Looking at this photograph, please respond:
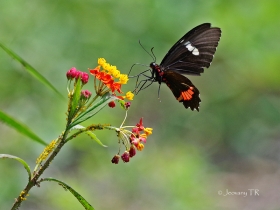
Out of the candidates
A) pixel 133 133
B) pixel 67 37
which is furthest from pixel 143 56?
pixel 133 133

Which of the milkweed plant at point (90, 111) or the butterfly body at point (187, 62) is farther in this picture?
the butterfly body at point (187, 62)

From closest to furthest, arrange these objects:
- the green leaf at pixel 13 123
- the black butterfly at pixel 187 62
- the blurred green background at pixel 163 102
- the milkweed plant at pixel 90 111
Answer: the green leaf at pixel 13 123 → the milkweed plant at pixel 90 111 → the black butterfly at pixel 187 62 → the blurred green background at pixel 163 102

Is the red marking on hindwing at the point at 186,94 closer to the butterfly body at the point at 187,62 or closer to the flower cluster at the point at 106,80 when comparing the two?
the butterfly body at the point at 187,62

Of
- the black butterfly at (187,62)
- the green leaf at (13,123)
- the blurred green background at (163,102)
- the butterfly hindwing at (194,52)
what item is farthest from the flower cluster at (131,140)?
the blurred green background at (163,102)

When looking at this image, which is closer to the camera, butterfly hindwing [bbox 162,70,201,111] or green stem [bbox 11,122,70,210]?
green stem [bbox 11,122,70,210]

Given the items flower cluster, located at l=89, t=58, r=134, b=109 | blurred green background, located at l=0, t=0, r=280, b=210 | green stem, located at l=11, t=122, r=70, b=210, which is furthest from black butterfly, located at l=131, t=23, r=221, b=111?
blurred green background, located at l=0, t=0, r=280, b=210

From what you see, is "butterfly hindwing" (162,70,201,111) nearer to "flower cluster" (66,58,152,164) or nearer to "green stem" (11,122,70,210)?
"flower cluster" (66,58,152,164)

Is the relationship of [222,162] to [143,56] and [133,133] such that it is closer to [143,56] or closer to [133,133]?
[143,56]
